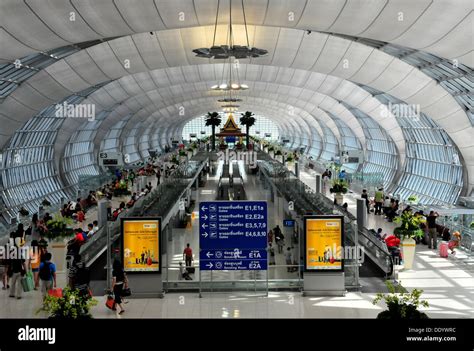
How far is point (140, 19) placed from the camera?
26.0 m

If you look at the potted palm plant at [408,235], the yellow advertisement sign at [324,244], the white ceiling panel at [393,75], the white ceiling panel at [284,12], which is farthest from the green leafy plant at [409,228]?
the white ceiling panel at [393,75]

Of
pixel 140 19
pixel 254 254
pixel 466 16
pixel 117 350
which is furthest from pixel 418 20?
pixel 117 350

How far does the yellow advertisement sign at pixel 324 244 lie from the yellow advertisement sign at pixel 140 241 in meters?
3.90

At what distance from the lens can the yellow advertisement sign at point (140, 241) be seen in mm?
16656

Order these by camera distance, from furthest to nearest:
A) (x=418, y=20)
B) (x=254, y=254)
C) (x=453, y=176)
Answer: (x=453, y=176)
(x=418, y=20)
(x=254, y=254)

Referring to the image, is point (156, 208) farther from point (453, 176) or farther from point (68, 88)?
point (453, 176)

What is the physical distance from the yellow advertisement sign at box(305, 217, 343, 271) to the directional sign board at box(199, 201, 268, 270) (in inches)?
45.9

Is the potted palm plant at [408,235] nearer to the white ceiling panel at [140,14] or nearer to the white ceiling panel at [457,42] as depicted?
the white ceiling panel at [457,42]

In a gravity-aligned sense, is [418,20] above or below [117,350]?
above

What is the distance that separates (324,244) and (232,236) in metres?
2.39

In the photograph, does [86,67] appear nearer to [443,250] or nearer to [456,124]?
[456,124]

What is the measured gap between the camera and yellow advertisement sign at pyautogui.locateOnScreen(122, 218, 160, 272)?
54.6ft

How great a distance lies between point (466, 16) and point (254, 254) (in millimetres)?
11978

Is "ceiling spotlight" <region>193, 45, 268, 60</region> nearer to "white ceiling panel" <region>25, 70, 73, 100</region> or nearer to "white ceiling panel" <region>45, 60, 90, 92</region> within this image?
"white ceiling panel" <region>45, 60, 90, 92</region>
